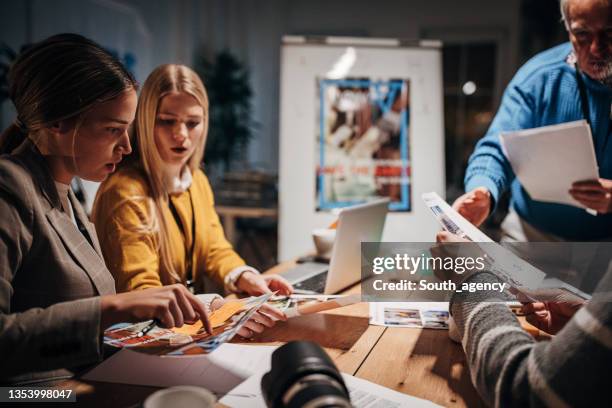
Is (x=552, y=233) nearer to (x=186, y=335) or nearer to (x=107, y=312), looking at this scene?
(x=186, y=335)

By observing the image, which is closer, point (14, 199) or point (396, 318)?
point (14, 199)

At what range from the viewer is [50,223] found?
80cm

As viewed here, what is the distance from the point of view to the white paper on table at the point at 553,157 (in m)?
1.11

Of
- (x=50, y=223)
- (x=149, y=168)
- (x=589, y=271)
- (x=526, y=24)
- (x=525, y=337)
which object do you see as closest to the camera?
(x=525, y=337)

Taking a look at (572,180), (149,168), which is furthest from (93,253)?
(572,180)

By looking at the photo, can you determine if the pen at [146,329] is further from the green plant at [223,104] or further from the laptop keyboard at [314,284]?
the green plant at [223,104]

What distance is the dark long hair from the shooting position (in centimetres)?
81

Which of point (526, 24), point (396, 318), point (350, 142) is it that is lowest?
point (396, 318)

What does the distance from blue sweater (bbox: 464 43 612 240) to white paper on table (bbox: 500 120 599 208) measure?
139mm

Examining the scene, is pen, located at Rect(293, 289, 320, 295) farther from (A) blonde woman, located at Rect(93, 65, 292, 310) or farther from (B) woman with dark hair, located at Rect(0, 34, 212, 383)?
(B) woman with dark hair, located at Rect(0, 34, 212, 383)

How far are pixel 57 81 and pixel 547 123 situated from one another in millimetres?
1379

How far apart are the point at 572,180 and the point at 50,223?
1146 millimetres

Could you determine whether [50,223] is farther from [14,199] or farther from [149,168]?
[149,168]

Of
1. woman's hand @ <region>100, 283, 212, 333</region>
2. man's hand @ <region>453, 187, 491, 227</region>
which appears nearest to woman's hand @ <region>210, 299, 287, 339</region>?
woman's hand @ <region>100, 283, 212, 333</region>
